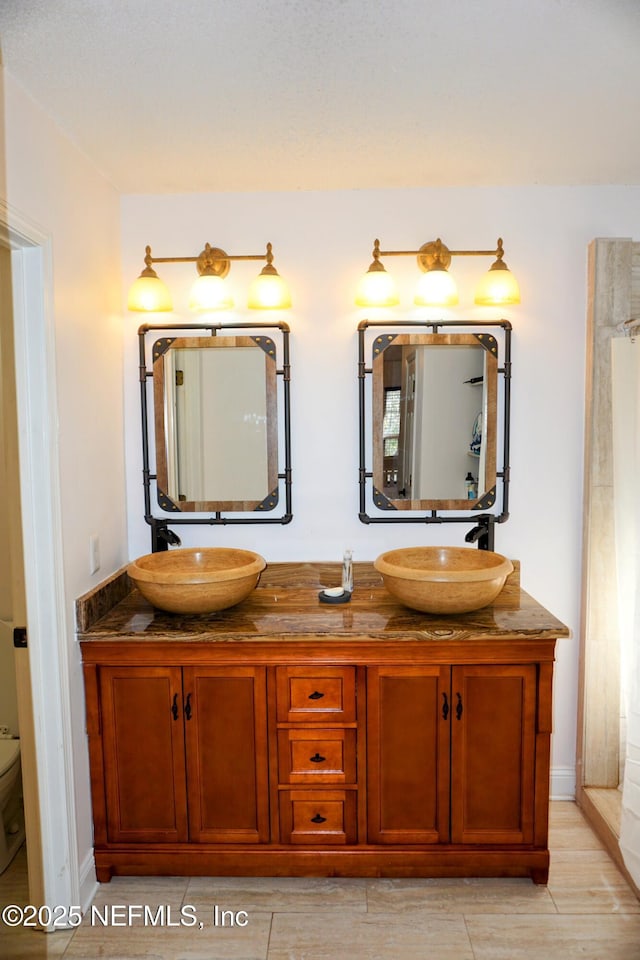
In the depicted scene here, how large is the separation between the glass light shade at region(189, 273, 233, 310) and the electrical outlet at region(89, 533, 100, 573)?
948 mm

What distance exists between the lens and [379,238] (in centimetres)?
248

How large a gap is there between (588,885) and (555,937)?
28 cm

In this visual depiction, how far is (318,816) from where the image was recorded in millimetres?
2086

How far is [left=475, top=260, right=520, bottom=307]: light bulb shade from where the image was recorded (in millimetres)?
2334

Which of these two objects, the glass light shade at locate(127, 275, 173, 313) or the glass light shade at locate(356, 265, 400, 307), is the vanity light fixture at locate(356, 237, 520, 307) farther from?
the glass light shade at locate(127, 275, 173, 313)

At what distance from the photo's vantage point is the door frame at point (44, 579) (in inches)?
72.2

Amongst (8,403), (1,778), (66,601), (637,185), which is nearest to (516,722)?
(66,601)

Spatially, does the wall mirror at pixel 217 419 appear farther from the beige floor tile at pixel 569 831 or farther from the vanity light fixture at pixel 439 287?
the beige floor tile at pixel 569 831

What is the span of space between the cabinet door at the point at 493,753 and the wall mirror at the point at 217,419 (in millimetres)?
983

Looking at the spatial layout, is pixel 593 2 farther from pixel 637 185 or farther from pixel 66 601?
pixel 66 601

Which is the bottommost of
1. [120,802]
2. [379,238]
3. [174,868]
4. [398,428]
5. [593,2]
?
[174,868]

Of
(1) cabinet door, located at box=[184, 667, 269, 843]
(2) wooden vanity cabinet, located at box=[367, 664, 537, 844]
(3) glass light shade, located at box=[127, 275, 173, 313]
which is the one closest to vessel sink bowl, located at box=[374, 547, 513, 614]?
(2) wooden vanity cabinet, located at box=[367, 664, 537, 844]

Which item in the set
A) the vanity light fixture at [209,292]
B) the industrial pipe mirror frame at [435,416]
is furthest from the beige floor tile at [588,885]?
the vanity light fixture at [209,292]

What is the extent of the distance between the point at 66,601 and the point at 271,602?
0.72 m
